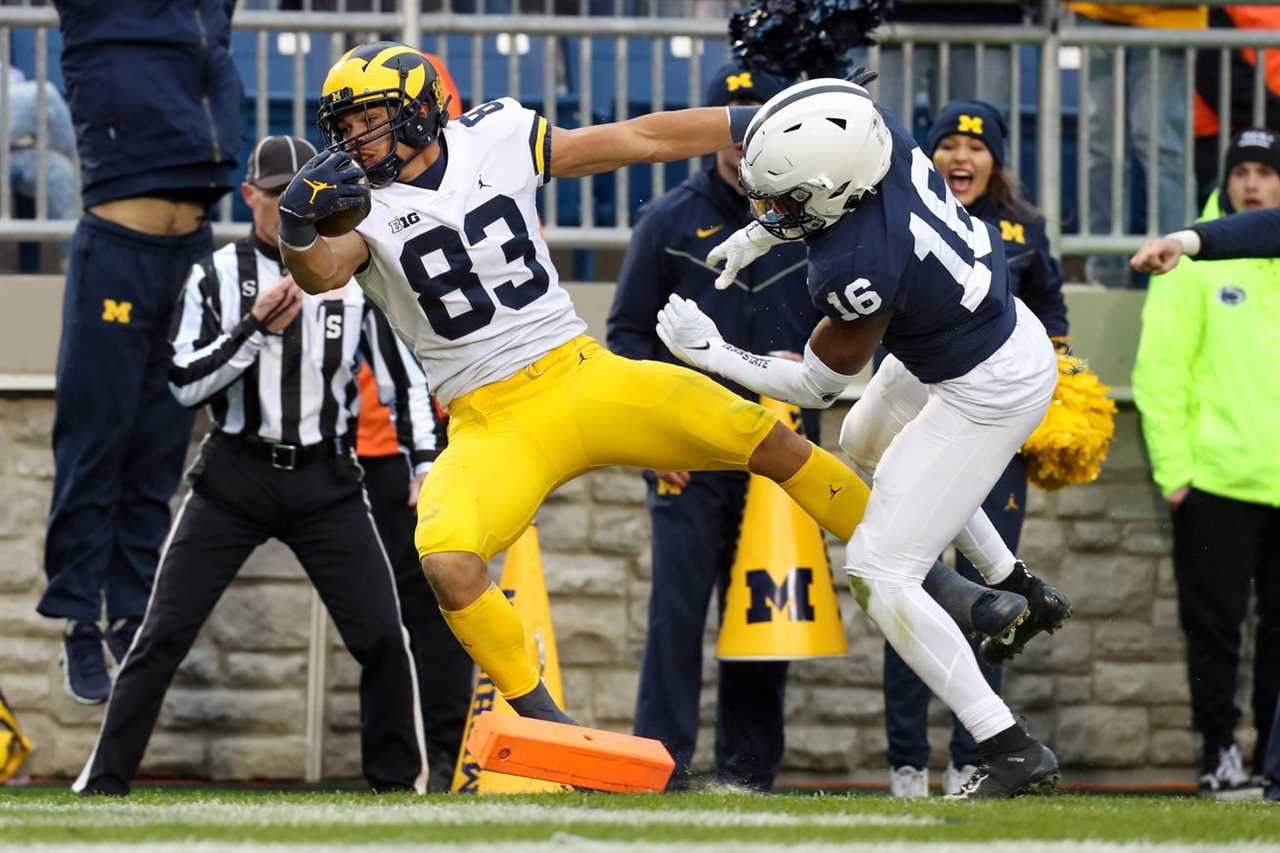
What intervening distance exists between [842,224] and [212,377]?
226 cm

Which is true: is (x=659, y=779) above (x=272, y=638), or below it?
above

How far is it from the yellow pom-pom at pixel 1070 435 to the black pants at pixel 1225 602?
114cm

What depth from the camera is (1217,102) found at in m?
8.73

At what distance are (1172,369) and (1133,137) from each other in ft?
3.77

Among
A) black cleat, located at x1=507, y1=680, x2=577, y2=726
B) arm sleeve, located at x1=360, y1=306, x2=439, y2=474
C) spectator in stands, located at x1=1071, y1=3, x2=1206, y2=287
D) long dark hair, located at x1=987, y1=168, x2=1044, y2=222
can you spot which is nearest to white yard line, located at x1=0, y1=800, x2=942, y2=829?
black cleat, located at x1=507, y1=680, x2=577, y2=726

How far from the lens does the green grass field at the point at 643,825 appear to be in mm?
4031

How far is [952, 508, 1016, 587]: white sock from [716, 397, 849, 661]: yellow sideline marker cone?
931 millimetres

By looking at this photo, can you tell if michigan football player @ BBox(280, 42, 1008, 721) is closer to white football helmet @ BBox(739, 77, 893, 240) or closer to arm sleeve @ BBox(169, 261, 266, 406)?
white football helmet @ BBox(739, 77, 893, 240)

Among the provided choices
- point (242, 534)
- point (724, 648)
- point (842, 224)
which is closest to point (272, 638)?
point (242, 534)

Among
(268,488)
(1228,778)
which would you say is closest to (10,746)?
(268,488)

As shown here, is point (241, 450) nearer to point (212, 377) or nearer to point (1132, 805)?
point (212, 377)

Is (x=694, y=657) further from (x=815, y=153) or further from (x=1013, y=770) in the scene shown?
(x=815, y=153)

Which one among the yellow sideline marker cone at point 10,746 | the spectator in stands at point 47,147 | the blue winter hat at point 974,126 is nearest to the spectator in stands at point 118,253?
the yellow sideline marker cone at point 10,746

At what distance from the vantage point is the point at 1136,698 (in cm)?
852
